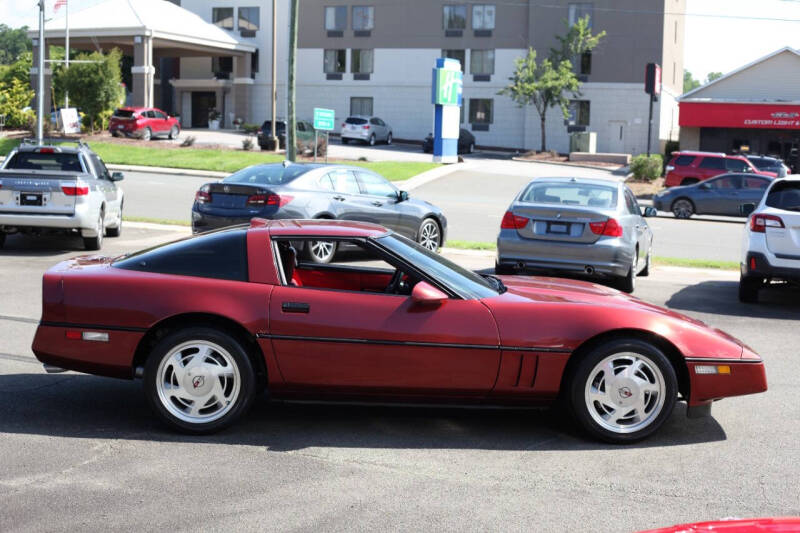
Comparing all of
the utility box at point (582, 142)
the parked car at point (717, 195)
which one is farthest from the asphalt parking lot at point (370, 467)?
the utility box at point (582, 142)

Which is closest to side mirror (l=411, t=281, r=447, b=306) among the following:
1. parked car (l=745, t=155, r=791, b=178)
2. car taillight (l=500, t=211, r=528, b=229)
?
car taillight (l=500, t=211, r=528, b=229)

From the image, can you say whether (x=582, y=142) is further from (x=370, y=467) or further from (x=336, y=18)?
(x=370, y=467)

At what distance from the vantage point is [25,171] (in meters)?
15.0

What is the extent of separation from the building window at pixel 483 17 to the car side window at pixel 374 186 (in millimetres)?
49780

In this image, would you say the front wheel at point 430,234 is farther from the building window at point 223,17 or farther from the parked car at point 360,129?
the building window at point 223,17

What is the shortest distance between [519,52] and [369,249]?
58.5 m

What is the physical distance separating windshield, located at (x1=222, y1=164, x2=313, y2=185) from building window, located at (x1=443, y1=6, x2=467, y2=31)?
51.3 metres

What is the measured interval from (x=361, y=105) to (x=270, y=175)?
5372 centimetres

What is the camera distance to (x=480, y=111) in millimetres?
64375

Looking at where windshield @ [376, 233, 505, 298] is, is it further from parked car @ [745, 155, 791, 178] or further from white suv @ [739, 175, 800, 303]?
parked car @ [745, 155, 791, 178]

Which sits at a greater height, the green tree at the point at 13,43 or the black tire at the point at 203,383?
the green tree at the point at 13,43

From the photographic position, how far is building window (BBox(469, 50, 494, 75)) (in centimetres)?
6384

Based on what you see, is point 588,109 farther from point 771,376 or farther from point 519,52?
point 771,376

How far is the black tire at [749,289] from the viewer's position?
12.3m
